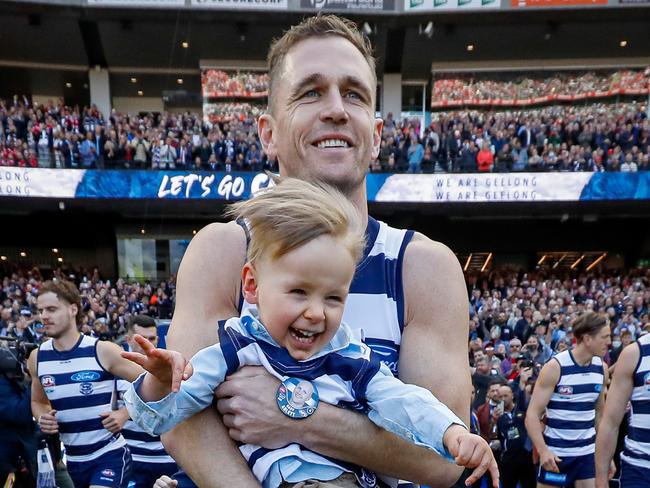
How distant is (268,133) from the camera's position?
207 centimetres

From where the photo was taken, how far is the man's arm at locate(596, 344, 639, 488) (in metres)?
3.90

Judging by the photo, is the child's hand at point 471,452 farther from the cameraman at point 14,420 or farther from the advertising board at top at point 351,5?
the advertising board at top at point 351,5

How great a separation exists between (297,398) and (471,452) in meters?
0.45

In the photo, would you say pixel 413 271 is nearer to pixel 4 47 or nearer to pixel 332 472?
pixel 332 472

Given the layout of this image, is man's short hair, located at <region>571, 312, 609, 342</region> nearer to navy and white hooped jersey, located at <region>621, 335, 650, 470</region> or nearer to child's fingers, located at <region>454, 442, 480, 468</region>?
navy and white hooped jersey, located at <region>621, 335, 650, 470</region>

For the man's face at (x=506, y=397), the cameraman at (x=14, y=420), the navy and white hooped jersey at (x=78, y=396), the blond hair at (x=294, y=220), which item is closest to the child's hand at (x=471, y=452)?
the blond hair at (x=294, y=220)

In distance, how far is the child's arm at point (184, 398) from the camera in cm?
148

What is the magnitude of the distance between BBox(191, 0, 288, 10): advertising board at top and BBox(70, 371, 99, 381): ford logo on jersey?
20462 mm

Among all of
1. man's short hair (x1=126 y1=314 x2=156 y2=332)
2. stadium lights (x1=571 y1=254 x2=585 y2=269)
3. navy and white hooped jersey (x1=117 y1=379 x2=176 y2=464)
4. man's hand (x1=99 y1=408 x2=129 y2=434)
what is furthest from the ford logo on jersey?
stadium lights (x1=571 y1=254 x2=585 y2=269)

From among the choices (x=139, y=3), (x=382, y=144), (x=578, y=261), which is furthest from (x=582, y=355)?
(x=578, y=261)

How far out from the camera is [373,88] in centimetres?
196

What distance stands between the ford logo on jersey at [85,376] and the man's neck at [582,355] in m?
4.12

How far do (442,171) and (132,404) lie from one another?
20.1 m

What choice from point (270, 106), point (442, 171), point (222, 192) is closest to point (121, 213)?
point (222, 192)
